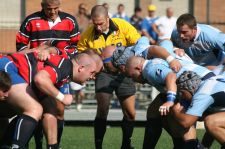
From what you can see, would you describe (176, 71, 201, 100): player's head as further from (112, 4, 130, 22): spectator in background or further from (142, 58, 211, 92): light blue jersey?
(112, 4, 130, 22): spectator in background

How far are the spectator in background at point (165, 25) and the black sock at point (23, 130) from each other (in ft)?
32.0

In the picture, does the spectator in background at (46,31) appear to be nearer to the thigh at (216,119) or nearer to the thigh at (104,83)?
the thigh at (104,83)

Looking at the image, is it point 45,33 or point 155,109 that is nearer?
point 155,109

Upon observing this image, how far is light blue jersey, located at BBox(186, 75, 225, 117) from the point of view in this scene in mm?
10070

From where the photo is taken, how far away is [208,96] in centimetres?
1011

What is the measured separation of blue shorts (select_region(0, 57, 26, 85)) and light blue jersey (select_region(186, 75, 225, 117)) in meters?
1.95

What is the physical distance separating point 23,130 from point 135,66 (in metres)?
1.48

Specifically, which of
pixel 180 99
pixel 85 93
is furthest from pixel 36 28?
pixel 85 93

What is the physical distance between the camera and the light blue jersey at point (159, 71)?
1016 cm

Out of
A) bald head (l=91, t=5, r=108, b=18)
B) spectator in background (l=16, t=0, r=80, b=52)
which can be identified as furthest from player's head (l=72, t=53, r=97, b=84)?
bald head (l=91, t=5, r=108, b=18)

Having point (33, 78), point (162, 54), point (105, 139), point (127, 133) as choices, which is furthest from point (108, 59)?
point (105, 139)

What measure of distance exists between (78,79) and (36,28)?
1.98 meters

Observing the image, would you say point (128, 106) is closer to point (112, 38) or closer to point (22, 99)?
point (112, 38)

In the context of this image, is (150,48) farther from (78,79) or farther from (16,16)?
(16,16)
